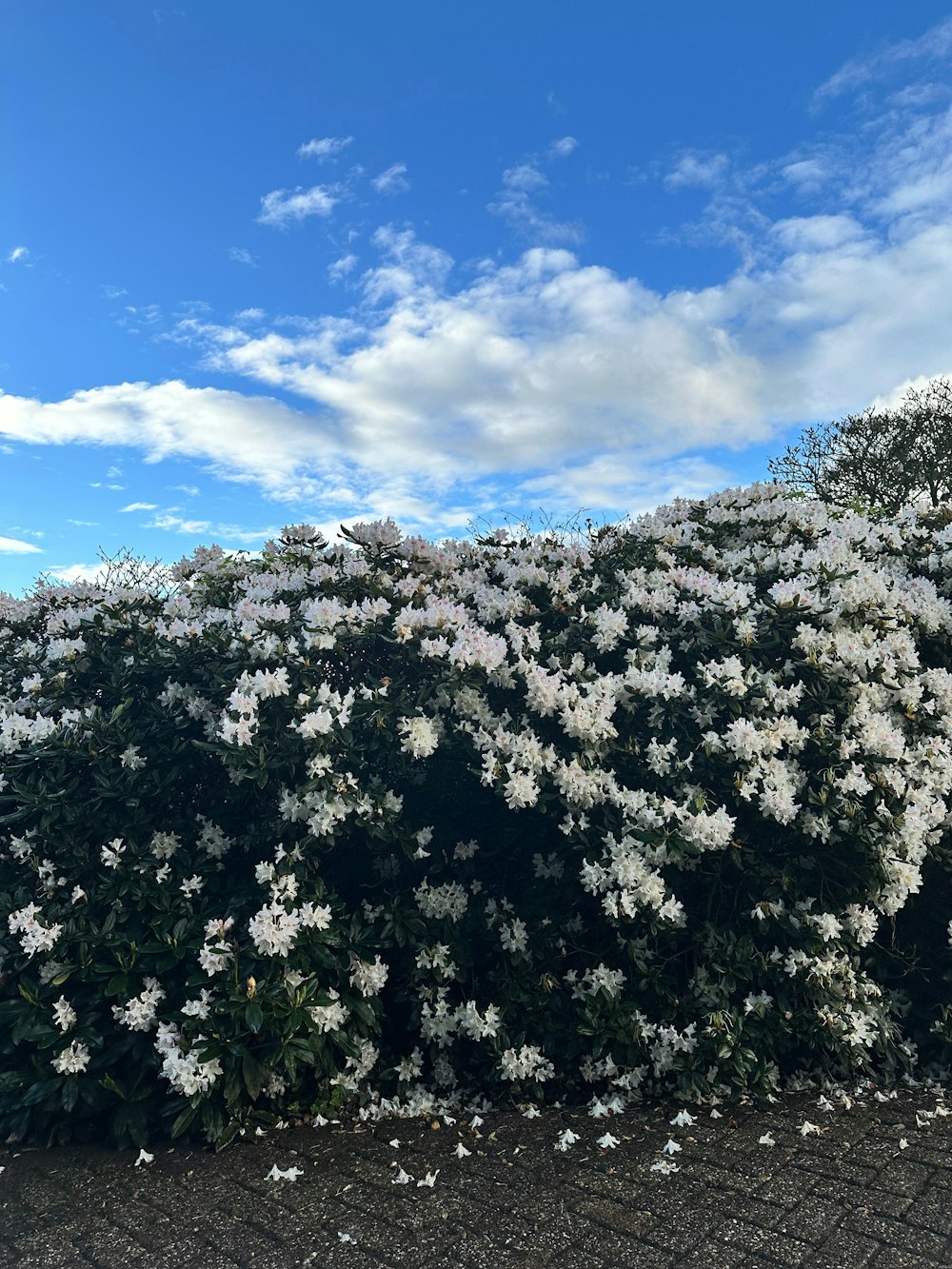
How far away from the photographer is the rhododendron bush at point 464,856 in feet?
13.3

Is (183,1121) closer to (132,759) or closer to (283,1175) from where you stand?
(283,1175)

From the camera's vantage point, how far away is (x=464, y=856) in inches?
180

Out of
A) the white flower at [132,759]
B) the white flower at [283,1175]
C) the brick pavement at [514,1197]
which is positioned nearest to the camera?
the brick pavement at [514,1197]

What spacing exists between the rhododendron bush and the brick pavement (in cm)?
23

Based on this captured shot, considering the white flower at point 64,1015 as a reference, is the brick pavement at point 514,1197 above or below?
below

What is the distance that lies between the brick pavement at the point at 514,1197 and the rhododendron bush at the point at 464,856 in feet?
0.75

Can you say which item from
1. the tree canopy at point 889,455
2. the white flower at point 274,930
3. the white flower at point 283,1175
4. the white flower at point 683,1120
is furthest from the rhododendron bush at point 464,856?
the tree canopy at point 889,455

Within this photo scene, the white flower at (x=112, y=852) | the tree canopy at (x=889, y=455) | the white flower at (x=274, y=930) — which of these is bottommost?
the white flower at (x=274, y=930)

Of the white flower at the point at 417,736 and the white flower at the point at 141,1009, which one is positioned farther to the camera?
the white flower at the point at 417,736

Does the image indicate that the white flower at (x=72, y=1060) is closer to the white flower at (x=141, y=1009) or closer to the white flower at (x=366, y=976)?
the white flower at (x=141, y=1009)

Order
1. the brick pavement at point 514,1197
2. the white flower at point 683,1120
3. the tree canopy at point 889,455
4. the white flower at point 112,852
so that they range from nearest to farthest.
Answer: the brick pavement at point 514,1197, the white flower at point 683,1120, the white flower at point 112,852, the tree canopy at point 889,455

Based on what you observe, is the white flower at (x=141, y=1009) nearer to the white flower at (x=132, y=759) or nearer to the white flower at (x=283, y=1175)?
the white flower at (x=283, y=1175)

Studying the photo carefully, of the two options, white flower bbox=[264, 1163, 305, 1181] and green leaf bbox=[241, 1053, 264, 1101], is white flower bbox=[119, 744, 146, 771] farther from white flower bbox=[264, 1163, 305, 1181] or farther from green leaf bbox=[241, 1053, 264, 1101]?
white flower bbox=[264, 1163, 305, 1181]

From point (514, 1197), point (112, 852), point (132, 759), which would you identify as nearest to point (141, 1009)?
point (112, 852)
